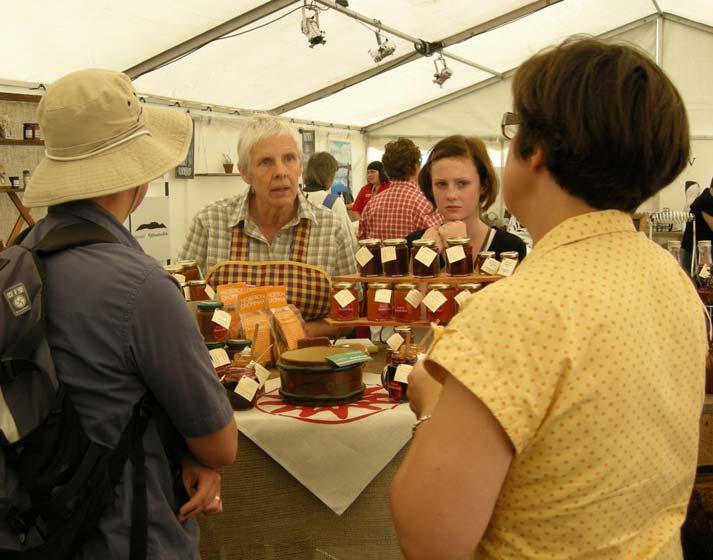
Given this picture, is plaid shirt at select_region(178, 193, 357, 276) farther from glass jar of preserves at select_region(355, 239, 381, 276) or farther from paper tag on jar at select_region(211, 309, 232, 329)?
paper tag on jar at select_region(211, 309, 232, 329)

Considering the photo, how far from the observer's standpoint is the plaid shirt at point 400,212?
4648 mm

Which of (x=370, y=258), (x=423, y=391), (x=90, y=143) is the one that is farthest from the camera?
(x=370, y=258)

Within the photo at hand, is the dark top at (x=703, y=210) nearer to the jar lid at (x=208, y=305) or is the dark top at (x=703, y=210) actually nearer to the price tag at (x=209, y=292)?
the price tag at (x=209, y=292)

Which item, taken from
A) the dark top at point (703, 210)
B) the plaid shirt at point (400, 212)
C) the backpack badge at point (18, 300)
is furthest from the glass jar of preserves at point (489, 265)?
the dark top at point (703, 210)

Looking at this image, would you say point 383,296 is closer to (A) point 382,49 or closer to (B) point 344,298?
(B) point 344,298

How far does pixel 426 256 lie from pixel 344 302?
0.30m

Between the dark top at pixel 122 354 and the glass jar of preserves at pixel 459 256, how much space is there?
1.19 metres

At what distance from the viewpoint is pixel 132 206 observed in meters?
1.48

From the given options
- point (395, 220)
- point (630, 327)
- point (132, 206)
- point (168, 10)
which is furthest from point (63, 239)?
point (168, 10)

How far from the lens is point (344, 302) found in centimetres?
243

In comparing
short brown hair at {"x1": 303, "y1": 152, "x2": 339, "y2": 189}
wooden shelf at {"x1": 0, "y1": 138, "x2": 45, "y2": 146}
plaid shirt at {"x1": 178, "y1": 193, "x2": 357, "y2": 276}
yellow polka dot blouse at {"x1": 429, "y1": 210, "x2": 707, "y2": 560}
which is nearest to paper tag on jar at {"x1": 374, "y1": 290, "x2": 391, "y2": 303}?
plaid shirt at {"x1": 178, "y1": 193, "x2": 357, "y2": 276}

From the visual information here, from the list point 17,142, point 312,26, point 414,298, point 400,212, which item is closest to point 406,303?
point 414,298

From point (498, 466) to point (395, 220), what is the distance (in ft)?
12.6

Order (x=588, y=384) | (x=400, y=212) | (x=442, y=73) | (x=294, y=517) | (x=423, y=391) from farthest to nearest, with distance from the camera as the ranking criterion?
(x=442, y=73), (x=400, y=212), (x=294, y=517), (x=423, y=391), (x=588, y=384)
